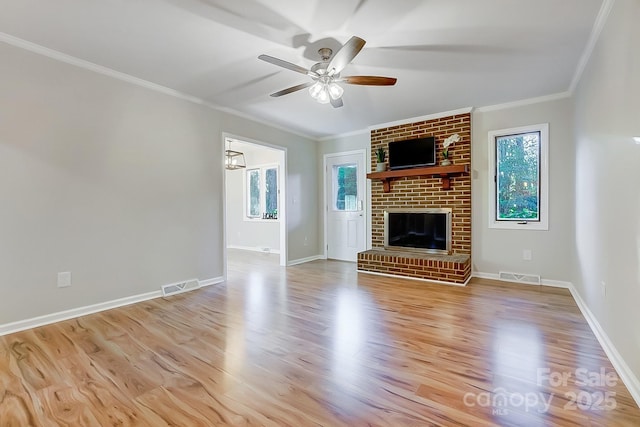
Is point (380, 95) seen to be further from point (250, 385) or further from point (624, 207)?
point (250, 385)

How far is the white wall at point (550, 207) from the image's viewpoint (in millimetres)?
3809

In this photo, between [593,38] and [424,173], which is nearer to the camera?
Answer: [593,38]

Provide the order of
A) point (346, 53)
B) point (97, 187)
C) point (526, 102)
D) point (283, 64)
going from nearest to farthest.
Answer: point (346, 53) < point (283, 64) < point (97, 187) < point (526, 102)

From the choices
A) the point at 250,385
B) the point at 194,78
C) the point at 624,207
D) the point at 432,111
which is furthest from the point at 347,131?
the point at 250,385

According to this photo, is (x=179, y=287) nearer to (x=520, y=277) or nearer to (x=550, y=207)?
(x=520, y=277)

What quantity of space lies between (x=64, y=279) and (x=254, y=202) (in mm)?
4939

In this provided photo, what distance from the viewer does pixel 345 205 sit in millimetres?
5926

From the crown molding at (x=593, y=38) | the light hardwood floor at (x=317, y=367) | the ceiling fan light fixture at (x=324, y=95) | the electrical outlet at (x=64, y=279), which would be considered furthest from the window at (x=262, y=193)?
the crown molding at (x=593, y=38)

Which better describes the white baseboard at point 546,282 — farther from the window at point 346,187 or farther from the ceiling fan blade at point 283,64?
the ceiling fan blade at point 283,64

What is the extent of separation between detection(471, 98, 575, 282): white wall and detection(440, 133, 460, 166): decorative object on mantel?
278 millimetres

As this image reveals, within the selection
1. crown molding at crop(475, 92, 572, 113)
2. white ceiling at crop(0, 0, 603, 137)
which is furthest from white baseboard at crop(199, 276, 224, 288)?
crown molding at crop(475, 92, 572, 113)

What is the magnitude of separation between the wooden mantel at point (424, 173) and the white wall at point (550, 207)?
1.16 ft

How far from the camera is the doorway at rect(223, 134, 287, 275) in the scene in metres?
7.06

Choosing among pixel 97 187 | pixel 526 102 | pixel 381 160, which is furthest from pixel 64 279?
pixel 526 102
